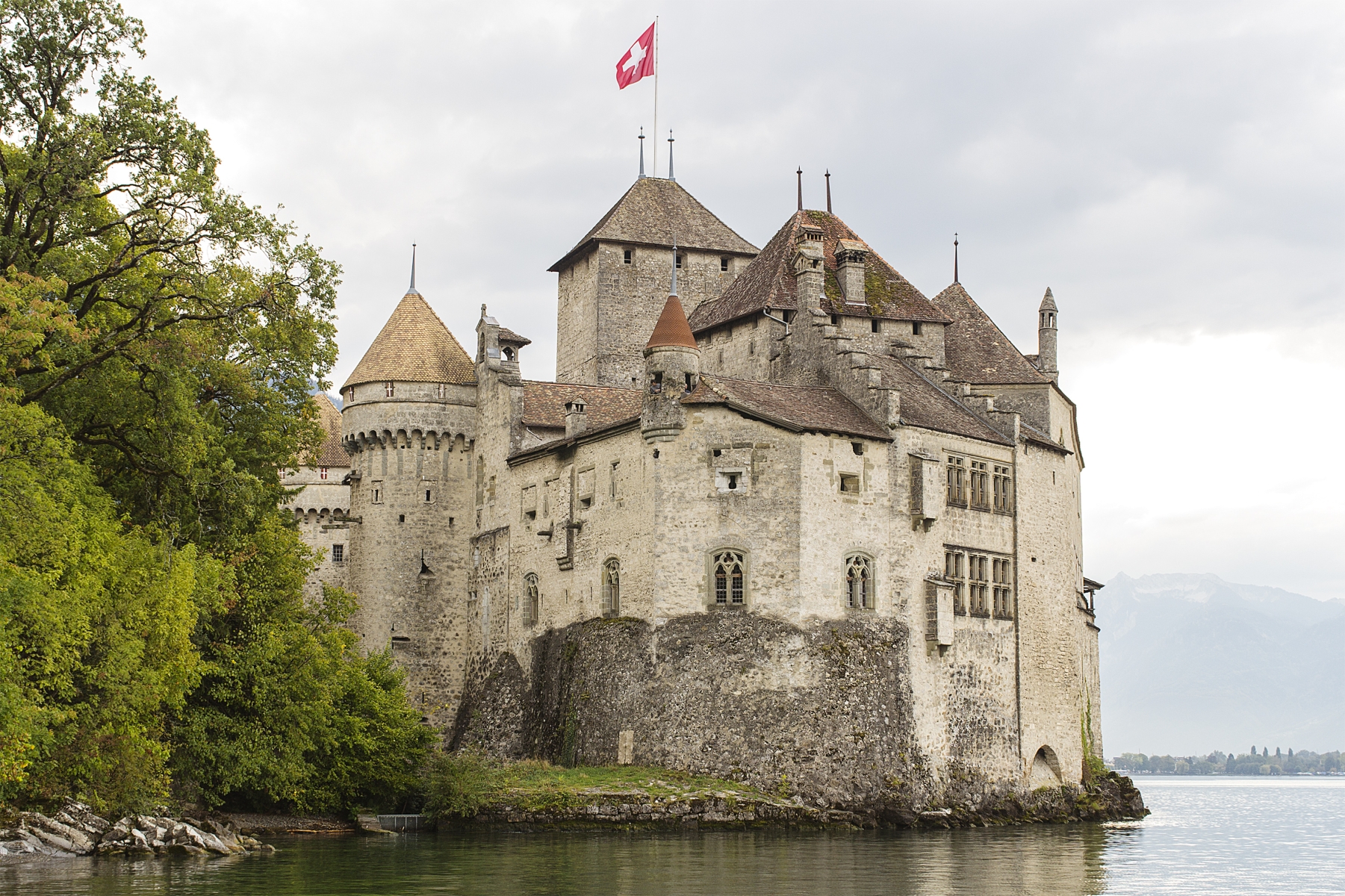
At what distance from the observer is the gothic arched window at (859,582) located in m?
56.8

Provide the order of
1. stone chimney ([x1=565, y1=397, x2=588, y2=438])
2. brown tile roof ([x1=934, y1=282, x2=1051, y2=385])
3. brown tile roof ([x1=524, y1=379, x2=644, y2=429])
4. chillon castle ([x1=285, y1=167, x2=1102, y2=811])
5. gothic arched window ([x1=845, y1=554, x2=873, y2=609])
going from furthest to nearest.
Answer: brown tile roof ([x1=934, y1=282, x2=1051, y2=385]), brown tile roof ([x1=524, y1=379, x2=644, y2=429]), stone chimney ([x1=565, y1=397, x2=588, y2=438]), gothic arched window ([x1=845, y1=554, x2=873, y2=609]), chillon castle ([x1=285, y1=167, x2=1102, y2=811])

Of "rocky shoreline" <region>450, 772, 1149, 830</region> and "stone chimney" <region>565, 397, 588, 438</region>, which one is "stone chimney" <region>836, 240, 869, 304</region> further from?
"rocky shoreline" <region>450, 772, 1149, 830</region>

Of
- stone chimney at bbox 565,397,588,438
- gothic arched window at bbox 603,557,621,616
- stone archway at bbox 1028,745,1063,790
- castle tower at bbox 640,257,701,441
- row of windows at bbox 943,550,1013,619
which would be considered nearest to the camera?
castle tower at bbox 640,257,701,441

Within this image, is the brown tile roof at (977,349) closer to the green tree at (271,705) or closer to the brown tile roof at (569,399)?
the brown tile roof at (569,399)

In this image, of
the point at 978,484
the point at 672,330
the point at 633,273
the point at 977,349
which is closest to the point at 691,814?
the point at 672,330

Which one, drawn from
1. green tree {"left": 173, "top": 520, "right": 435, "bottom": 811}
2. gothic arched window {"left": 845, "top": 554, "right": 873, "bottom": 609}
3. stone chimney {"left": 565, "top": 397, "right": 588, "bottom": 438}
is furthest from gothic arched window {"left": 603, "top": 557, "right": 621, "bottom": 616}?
green tree {"left": 173, "top": 520, "right": 435, "bottom": 811}

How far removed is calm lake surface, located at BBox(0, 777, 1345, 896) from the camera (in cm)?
3478

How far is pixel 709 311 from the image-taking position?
234 ft

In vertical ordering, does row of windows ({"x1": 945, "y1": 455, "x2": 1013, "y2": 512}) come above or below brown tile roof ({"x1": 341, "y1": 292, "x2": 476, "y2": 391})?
below

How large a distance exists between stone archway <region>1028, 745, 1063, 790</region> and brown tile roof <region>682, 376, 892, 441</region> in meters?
14.7

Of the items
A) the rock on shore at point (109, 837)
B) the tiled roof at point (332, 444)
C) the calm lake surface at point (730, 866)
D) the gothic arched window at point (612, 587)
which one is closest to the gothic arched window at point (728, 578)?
the gothic arched window at point (612, 587)

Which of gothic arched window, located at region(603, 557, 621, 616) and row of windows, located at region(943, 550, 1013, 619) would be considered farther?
row of windows, located at region(943, 550, 1013, 619)

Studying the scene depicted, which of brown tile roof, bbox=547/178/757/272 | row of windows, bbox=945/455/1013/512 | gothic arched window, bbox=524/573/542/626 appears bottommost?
gothic arched window, bbox=524/573/542/626

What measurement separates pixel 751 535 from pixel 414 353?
23.8 m
